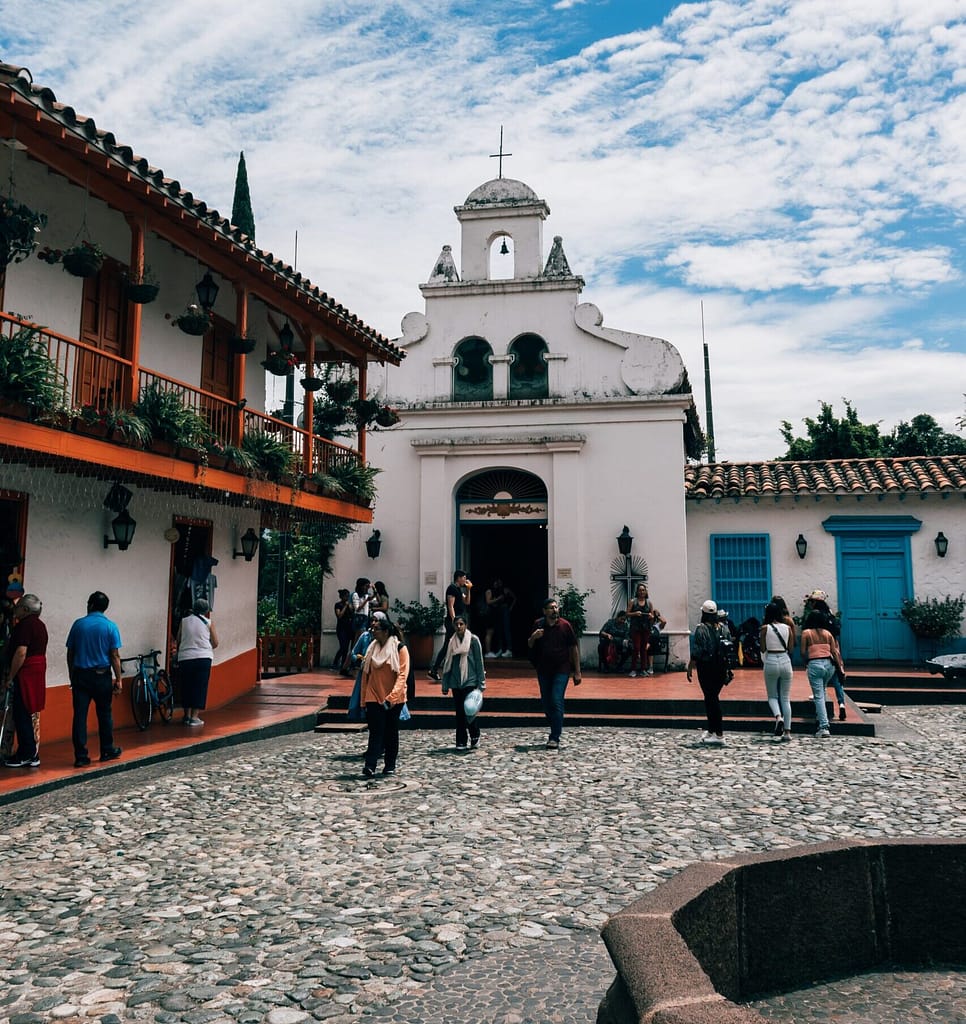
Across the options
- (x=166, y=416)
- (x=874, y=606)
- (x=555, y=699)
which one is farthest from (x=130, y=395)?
(x=874, y=606)

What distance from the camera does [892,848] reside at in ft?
13.7

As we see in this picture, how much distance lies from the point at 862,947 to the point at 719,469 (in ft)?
53.4

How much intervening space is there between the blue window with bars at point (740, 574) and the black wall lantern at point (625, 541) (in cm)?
213

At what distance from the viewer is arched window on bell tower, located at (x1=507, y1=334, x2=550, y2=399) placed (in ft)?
59.9

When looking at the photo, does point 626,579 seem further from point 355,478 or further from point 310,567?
point 310,567

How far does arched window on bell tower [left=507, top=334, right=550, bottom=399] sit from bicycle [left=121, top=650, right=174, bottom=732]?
883 cm

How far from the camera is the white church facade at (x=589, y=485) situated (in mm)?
17438

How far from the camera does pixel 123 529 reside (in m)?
10.9

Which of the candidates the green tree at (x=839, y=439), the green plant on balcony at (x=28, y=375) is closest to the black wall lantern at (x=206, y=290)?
the green plant on balcony at (x=28, y=375)

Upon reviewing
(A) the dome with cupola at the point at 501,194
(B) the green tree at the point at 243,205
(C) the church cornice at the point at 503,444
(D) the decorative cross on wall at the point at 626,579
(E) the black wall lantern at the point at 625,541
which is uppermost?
(B) the green tree at the point at 243,205

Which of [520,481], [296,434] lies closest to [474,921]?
[296,434]

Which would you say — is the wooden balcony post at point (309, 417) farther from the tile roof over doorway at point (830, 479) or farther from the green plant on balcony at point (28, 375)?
the tile roof over doorway at point (830, 479)

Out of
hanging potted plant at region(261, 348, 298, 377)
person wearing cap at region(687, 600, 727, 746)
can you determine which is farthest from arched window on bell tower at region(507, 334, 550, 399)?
person wearing cap at region(687, 600, 727, 746)

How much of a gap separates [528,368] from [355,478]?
5168 mm
